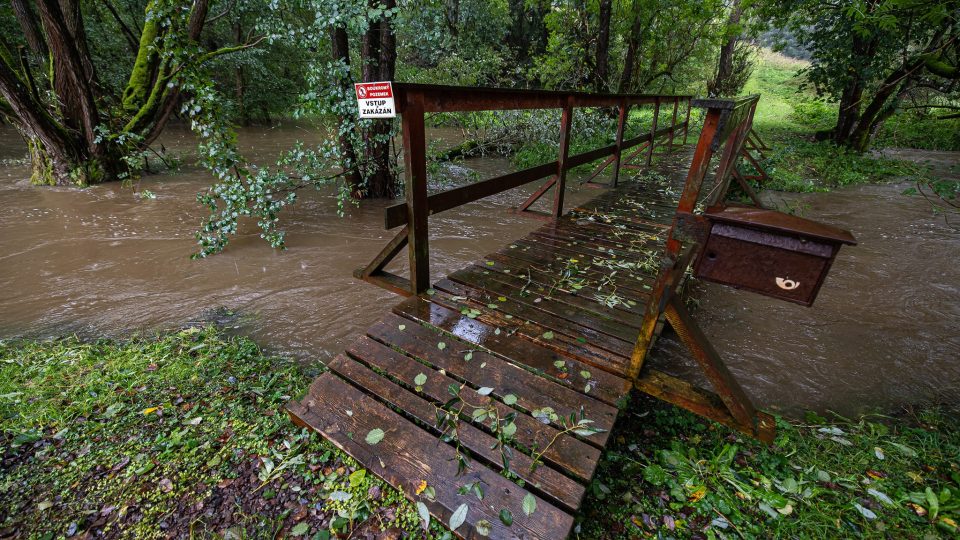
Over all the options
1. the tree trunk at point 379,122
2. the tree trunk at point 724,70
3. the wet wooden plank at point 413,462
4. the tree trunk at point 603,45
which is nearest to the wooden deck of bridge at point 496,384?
the wet wooden plank at point 413,462

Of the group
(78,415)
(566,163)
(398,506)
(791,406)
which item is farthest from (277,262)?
(791,406)

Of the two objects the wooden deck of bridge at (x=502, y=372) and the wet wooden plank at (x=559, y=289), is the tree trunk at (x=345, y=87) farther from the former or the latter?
the wet wooden plank at (x=559, y=289)

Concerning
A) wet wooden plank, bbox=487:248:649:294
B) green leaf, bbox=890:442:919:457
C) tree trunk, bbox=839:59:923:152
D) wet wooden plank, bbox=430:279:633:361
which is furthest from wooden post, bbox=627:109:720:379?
tree trunk, bbox=839:59:923:152

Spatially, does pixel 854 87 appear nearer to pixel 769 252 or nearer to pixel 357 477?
pixel 769 252

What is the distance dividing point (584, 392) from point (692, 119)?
67.3 feet

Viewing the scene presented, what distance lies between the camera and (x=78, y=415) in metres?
2.67

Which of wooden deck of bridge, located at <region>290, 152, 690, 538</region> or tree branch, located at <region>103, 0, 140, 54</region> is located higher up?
tree branch, located at <region>103, 0, 140, 54</region>

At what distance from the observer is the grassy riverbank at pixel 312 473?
1.97 meters

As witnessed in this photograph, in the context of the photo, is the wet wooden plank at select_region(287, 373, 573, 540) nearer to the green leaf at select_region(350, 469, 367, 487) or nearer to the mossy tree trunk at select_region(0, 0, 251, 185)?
the green leaf at select_region(350, 469, 367, 487)

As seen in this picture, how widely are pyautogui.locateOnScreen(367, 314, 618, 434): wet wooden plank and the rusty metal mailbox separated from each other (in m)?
0.90

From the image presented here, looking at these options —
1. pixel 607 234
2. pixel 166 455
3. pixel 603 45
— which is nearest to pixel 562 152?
pixel 607 234

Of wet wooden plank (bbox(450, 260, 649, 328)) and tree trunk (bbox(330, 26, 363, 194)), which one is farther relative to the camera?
tree trunk (bbox(330, 26, 363, 194))

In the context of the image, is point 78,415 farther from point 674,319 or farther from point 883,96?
point 883,96

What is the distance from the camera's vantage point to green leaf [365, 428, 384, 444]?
2.18 metres
